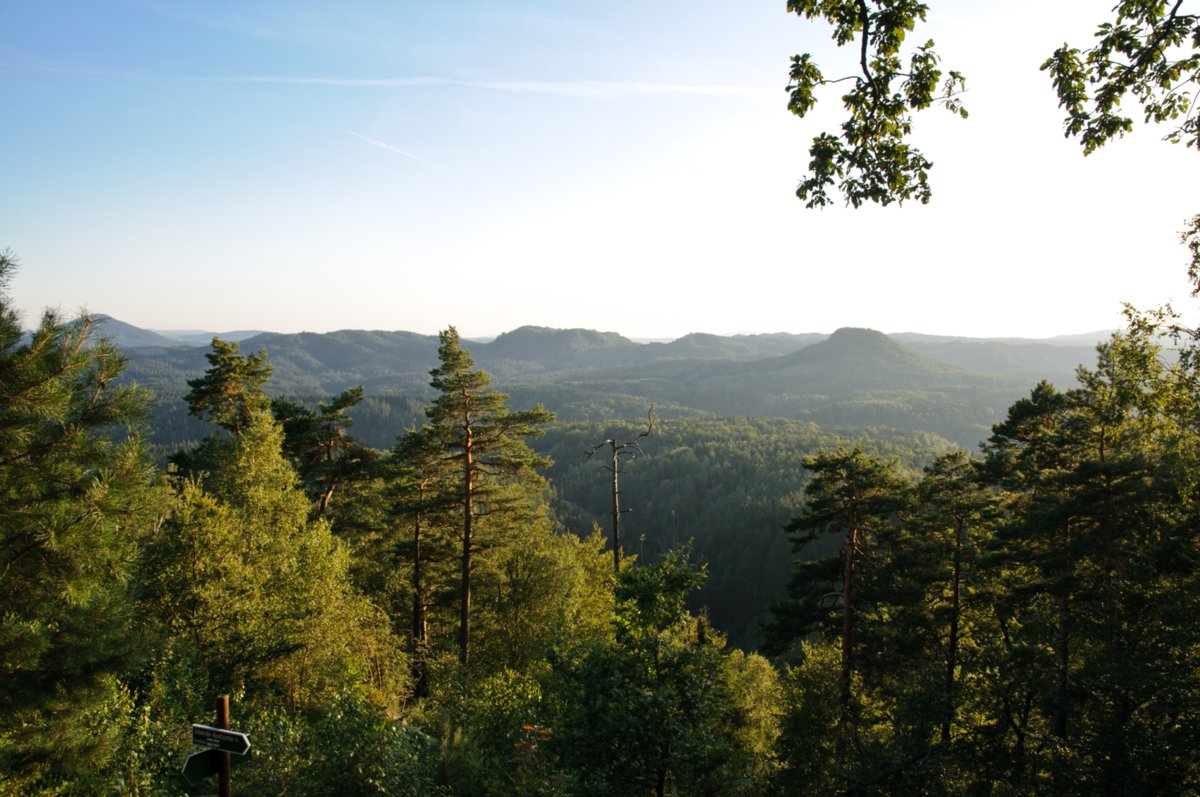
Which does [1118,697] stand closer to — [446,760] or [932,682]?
[932,682]

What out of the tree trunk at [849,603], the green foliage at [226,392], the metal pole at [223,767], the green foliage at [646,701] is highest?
the green foliage at [226,392]

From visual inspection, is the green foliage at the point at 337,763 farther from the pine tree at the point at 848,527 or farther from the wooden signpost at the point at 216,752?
the pine tree at the point at 848,527

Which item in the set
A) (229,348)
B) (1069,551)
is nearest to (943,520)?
(1069,551)

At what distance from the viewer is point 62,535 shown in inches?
237

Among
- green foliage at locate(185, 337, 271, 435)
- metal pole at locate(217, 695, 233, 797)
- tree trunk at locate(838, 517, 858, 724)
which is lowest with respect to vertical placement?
tree trunk at locate(838, 517, 858, 724)

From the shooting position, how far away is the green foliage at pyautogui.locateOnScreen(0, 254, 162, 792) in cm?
598

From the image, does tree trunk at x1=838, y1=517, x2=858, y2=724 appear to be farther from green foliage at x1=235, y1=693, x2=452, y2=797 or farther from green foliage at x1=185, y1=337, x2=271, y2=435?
green foliage at x1=185, y1=337, x2=271, y2=435

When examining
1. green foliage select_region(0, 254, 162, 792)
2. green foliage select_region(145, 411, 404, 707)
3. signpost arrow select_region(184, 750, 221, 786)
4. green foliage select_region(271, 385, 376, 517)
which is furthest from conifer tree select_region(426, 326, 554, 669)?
signpost arrow select_region(184, 750, 221, 786)

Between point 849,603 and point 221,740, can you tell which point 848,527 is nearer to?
point 849,603

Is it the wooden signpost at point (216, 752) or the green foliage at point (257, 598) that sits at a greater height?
the wooden signpost at point (216, 752)

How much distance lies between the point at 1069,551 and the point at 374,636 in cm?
1938

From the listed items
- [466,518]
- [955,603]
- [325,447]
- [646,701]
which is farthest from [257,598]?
[955,603]

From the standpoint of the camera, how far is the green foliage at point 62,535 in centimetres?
598

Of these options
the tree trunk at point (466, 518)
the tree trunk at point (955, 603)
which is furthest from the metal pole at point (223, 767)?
the tree trunk at point (955, 603)
